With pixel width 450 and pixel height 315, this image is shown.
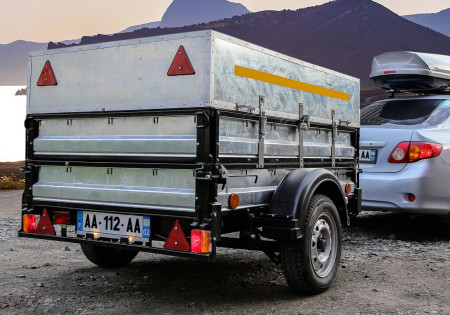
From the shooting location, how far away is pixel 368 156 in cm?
702

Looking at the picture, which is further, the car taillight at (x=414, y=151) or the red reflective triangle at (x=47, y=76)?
the car taillight at (x=414, y=151)

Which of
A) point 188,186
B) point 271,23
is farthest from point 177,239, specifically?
point 271,23

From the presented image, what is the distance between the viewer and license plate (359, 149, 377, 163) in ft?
22.9

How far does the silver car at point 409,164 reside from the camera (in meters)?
6.62

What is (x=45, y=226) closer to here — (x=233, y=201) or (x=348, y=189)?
(x=233, y=201)

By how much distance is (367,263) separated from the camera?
5.90 m

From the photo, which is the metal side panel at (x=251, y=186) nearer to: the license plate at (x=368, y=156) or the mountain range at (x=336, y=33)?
the license plate at (x=368, y=156)

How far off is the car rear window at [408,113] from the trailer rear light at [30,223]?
4471 millimetres

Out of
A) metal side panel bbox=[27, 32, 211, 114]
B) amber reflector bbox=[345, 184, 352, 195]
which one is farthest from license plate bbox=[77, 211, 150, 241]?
amber reflector bbox=[345, 184, 352, 195]

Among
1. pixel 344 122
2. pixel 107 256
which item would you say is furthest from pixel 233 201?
pixel 344 122

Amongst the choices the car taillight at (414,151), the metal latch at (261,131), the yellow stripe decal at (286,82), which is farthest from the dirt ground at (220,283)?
the yellow stripe decal at (286,82)

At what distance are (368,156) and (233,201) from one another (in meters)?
3.36

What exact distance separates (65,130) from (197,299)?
5.78 ft

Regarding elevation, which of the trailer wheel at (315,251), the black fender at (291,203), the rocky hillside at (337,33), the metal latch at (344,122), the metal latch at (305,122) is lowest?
the trailer wheel at (315,251)
